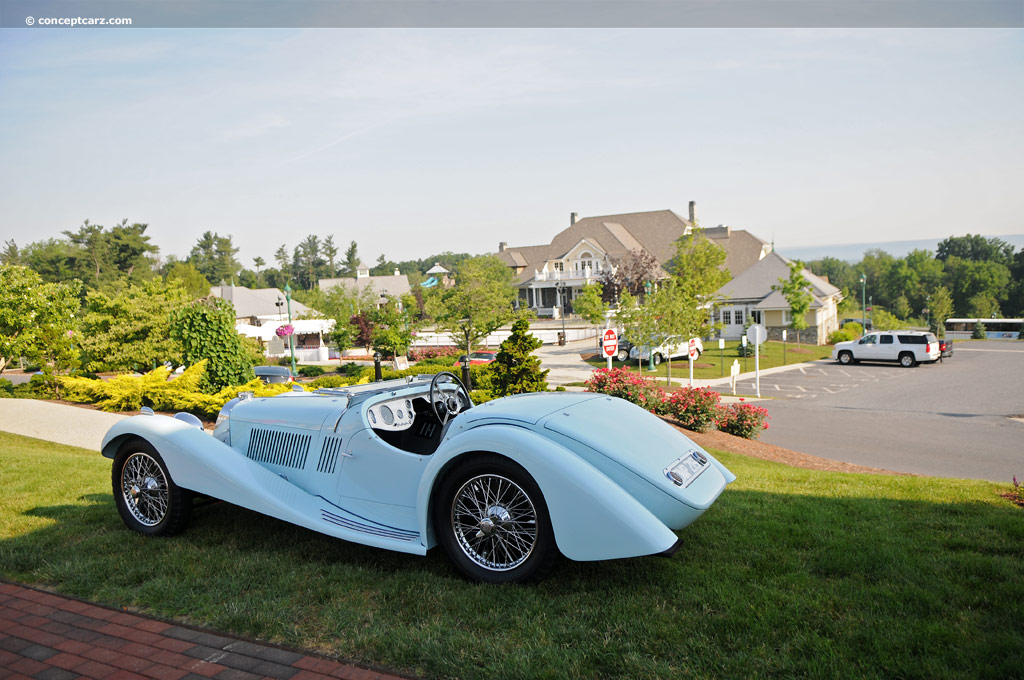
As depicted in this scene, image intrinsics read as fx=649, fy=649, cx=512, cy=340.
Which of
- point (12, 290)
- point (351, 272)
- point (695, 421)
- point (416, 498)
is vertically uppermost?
point (351, 272)

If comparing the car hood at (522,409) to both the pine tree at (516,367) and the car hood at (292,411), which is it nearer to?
the car hood at (292,411)

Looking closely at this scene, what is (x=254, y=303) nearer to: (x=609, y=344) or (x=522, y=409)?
(x=609, y=344)

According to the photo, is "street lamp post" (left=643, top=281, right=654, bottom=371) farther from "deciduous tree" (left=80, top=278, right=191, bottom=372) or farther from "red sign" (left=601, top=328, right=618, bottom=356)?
"deciduous tree" (left=80, top=278, right=191, bottom=372)

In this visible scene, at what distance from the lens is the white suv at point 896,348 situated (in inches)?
1182

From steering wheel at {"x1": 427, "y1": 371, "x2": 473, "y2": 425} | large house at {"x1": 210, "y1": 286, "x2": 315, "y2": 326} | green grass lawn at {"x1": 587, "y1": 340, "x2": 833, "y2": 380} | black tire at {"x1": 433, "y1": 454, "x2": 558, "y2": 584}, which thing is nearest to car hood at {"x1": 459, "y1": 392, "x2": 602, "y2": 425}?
black tire at {"x1": 433, "y1": 454, "x2": 558, "y2": 584}

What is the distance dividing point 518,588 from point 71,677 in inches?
92.4

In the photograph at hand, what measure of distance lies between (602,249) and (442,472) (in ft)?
188

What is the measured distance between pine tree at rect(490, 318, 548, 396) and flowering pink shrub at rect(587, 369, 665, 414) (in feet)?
6.85

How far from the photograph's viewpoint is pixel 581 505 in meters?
3.66

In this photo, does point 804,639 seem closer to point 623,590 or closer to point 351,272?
point 623,590

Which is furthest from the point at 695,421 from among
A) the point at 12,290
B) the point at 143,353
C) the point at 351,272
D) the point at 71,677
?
the point at 351,272

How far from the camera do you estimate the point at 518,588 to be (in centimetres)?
392

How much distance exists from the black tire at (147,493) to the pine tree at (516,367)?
835cm

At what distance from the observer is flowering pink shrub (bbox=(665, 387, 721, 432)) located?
530 inches
